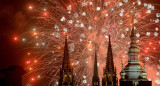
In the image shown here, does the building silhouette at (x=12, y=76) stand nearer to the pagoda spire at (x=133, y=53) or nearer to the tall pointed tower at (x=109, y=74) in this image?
the tall pointed tower at (x=109, y=74)

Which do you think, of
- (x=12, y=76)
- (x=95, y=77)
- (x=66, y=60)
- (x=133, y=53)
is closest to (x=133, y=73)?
(x=133, y=53)

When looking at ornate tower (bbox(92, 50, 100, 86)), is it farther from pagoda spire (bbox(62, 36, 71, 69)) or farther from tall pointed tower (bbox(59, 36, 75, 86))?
pagoda spire (bbox(62, 36, 71, 69))

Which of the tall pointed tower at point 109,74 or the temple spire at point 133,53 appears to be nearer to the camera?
the tall pointed tower at point 109,74

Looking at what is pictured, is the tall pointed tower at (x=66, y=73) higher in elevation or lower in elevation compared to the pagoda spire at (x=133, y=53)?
lower

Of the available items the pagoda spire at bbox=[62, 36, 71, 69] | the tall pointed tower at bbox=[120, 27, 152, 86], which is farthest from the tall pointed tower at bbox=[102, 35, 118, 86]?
the pagoda spire at bbox=[62, 36, 71, 69]

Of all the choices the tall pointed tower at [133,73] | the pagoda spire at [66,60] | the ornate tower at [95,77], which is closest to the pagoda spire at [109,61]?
the ornate tower at [95,77]

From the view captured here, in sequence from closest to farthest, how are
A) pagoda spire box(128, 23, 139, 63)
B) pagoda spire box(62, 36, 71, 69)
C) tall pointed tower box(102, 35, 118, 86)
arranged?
pagoda spire box(62, 36, 71, 69)
tall pointed tower box(102, 35, 118, 86)
pagoda spire box(128, 23, 139, 63)

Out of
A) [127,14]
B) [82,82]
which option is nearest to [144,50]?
[127,14]

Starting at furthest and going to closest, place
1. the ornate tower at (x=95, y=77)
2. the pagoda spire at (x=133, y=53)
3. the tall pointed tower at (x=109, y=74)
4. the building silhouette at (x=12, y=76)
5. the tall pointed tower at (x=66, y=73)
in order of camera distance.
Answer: the pagoda spire at (x=133, y=53), the tall pointed tower at (x=109, y=74), the ornate tower at (x=95, y=77), the tall pointed tower at (x=66, y=73), the building silhouette at (x=12, y=76)

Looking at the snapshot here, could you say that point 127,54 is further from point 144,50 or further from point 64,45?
point 64,45
